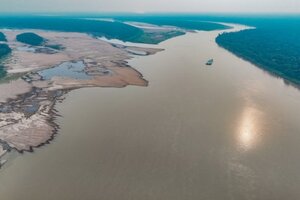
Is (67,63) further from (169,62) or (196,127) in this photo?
(196,127)

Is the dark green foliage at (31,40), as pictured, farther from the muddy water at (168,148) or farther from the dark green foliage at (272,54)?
the dark green foliage at (272,54)

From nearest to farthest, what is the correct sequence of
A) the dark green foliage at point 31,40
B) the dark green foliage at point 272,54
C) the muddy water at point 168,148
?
the muddy water at point 168,148
the dark green foliage at point 272,54
the dark green foliage at point 31,40

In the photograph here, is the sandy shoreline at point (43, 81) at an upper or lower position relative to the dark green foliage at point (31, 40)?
upper

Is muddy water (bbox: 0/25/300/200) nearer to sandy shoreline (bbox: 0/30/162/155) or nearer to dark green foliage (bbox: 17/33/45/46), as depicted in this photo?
sandy shoreline (bbox: 0/30/162/155)

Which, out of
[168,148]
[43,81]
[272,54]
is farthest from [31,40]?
[168,148]

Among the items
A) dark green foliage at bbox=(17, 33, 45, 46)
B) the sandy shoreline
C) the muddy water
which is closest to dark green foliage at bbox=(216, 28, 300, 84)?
the muddy water

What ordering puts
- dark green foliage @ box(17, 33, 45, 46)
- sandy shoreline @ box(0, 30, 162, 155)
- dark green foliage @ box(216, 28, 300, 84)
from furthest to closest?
dark green foliage @ box(17, 33, 45, 46), dark green foliage @ box(216, 28, 300, 84), sandy shoreline @ box(0, 30, 162, 155)

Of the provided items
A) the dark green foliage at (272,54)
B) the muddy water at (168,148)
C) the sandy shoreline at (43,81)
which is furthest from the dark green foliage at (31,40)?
the dark green foliage at (272,54)

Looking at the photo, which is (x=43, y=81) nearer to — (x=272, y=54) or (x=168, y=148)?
(x=168, y=148)
